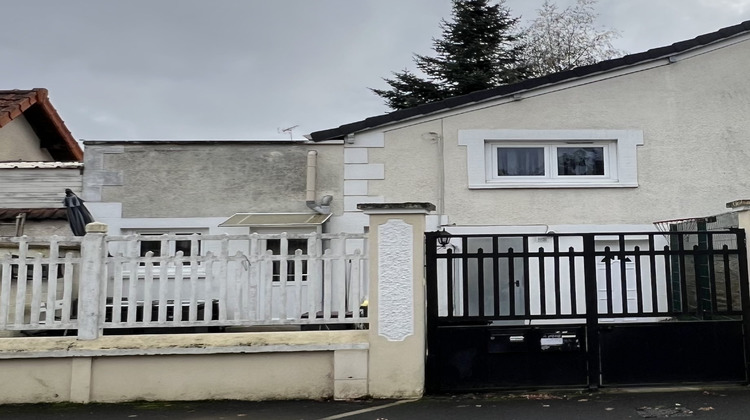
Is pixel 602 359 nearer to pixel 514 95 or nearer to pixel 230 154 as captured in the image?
pixel 514 95

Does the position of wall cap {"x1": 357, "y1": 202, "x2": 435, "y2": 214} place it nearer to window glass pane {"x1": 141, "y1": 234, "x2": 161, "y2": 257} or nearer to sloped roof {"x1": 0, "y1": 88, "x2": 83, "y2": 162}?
window glass pane {"x1": 141, "y1": 234, "x2": 161, "y2": 257}

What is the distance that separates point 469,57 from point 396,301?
20321 mm

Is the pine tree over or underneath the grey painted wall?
over

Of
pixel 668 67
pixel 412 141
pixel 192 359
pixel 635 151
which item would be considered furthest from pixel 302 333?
pixel 668 67

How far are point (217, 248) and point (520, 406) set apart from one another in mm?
5334

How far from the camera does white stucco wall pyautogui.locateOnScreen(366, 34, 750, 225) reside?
27.9ft

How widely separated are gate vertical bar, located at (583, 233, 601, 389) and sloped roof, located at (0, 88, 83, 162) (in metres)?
11.5

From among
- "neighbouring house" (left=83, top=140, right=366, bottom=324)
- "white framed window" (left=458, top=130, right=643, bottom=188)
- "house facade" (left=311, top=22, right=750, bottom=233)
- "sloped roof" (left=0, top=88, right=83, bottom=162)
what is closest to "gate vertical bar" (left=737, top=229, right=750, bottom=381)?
"house facade" (left=311, top=22, right=750, bottom=233)

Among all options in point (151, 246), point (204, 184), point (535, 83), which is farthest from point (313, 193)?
point (535, 83)

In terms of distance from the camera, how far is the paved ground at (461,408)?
472 cm

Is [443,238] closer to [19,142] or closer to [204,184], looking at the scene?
[204,184]

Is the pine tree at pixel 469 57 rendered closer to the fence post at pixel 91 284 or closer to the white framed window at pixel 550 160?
the white framed window at pixel 550 160

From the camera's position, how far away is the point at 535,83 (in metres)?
8.58

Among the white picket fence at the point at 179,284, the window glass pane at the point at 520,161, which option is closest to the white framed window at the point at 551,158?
the window glass pane at the point at 520,161
